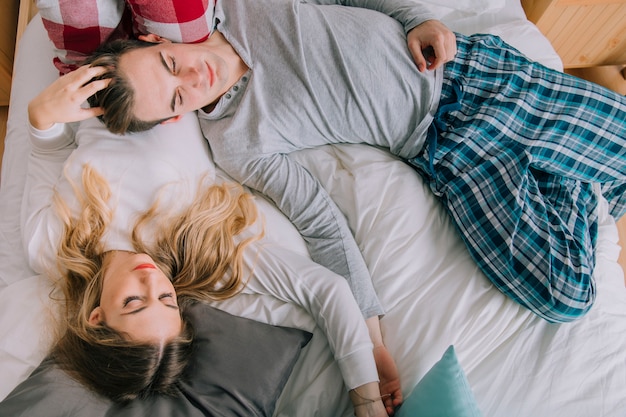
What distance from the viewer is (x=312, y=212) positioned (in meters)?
1.05

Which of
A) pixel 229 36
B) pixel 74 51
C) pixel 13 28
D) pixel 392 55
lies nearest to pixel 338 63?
pixel 392 55

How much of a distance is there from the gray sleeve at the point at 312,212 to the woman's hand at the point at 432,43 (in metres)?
0.42

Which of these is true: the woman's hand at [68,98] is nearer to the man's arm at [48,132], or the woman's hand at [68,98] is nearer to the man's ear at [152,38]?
the man's arm at [48,132]

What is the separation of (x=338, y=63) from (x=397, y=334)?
686 mm

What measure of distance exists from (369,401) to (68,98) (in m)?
0.90

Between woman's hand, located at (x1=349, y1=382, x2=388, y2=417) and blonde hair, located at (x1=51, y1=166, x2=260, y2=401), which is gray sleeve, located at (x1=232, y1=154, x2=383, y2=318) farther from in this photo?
woman's hand, located at (x1=349, y1=382, x2=388, y2=417)

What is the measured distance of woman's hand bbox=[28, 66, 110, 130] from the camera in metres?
0.89

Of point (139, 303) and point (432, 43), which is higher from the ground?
point (432, 43)

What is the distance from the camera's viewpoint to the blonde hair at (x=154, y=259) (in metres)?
0.79

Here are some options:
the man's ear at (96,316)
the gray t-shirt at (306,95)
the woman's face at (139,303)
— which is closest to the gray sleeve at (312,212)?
the gray t-shirt at (306,95)

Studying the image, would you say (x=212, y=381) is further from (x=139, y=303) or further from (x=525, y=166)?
(x=525, y=166)

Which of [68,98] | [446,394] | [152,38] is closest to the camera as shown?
[446,394]

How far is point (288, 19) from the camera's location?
3.51 feet

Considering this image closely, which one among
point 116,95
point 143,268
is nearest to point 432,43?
point 116,95
